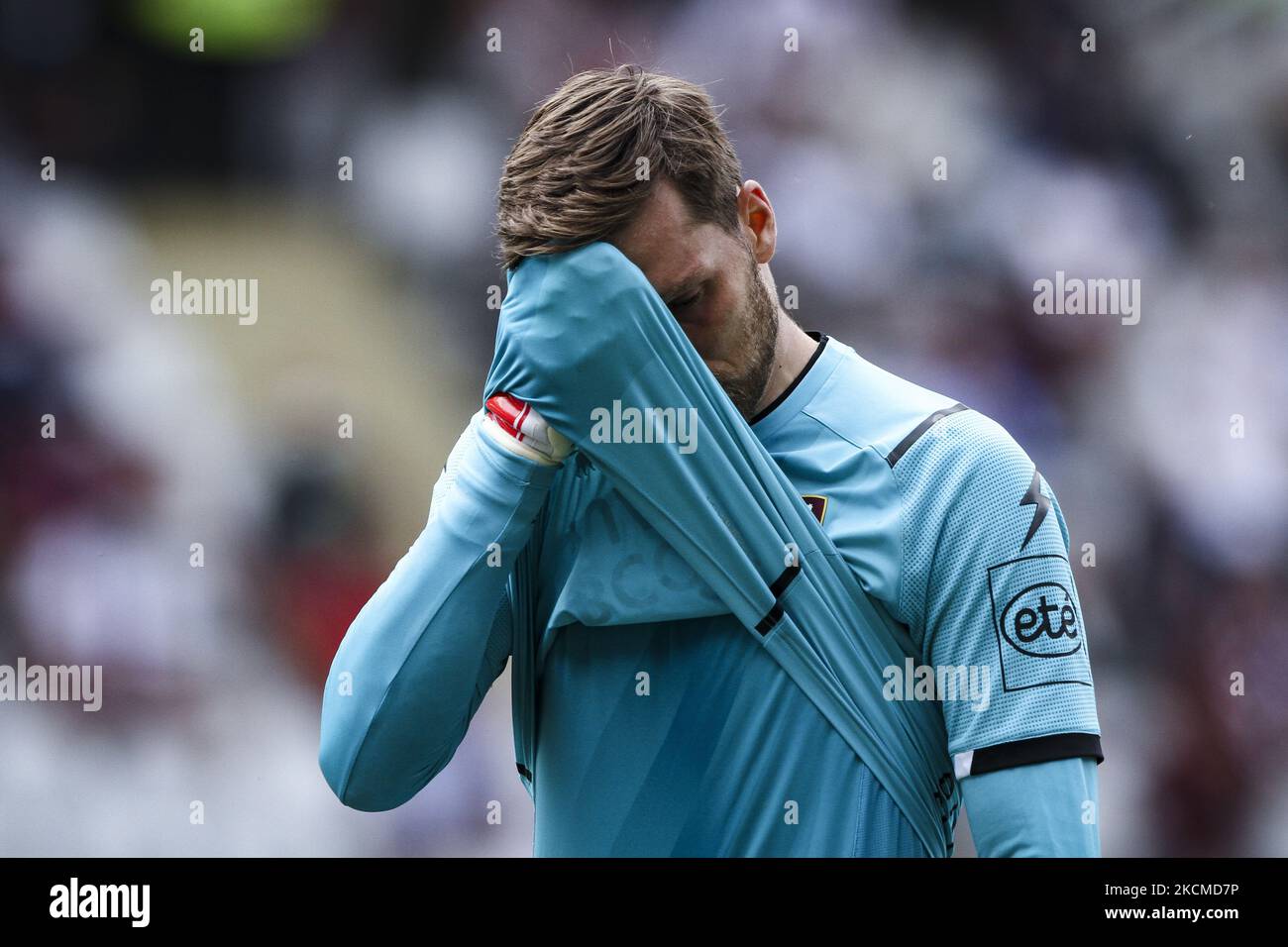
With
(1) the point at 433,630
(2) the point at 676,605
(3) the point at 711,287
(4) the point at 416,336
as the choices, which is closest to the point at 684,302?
(3) the point at 711,287

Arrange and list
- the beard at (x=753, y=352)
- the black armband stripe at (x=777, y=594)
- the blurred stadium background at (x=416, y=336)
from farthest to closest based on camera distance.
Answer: the blurred stadium background at (x=416, y=336) → the beard at (x=753, y=352) → the black armband stripe at (x=777, y=594)

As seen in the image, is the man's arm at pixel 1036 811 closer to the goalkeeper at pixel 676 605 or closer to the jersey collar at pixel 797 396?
the goalkeeper at pixel 676 605

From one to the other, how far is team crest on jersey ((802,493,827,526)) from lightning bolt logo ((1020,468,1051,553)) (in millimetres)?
193

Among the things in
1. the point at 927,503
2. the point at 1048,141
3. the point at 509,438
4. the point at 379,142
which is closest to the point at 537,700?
the point at 509,438

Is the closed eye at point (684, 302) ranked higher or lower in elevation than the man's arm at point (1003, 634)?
higher

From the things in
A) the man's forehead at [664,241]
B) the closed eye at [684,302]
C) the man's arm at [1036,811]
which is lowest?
the man's arm at [1036,811]

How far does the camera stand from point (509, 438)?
1137 millimetres

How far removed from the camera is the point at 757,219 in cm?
130

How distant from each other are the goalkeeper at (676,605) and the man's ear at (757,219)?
6cm

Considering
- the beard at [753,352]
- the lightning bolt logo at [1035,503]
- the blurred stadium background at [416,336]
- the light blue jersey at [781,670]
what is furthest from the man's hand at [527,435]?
the blurred stadium background at [416,336]

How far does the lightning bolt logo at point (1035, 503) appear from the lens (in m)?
1.12

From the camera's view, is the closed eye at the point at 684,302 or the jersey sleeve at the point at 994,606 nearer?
the jersey sleeve at the point at 994,606

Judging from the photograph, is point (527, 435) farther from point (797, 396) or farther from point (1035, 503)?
point (1035, 503)

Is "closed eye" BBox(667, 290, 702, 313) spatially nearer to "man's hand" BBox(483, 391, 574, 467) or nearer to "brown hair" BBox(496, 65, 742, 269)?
"brown hair" BBox(496, 65, 742, 269)
